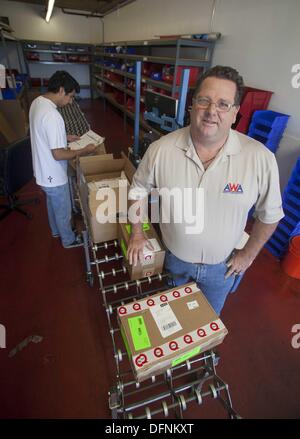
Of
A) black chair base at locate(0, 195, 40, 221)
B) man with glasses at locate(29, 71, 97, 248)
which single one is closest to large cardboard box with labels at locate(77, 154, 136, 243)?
man with glasses at locate(29, 71, 97, 248)

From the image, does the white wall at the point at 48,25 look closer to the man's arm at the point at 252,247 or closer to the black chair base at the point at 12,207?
the black chair base at the point at 12,207

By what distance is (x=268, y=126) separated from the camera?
93.1 inches

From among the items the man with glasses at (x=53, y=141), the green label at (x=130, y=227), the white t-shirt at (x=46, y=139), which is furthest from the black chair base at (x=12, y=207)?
the green label at (x=130, y=227)

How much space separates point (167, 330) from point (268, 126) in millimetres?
2281

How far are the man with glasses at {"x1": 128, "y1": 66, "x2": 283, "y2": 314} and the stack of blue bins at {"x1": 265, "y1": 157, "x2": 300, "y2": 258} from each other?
138 centimetres

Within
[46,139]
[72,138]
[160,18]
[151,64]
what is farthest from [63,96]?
[160,18]

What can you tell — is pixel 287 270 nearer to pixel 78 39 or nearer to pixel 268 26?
pixel 268 26

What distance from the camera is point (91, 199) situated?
58.1 inches

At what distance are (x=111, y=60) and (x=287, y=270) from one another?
23.7 ft

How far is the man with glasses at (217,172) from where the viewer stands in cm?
92

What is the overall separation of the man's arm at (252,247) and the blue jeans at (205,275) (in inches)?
1.9

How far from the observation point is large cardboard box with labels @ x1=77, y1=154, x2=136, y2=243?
149cm

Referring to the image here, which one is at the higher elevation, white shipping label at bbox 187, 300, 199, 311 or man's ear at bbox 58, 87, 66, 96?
man's ear at bbox 58, 87, 66, 96

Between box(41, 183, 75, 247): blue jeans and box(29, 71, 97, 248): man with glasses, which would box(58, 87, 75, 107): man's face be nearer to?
box(29, 71, 97, 248): man with glasses
